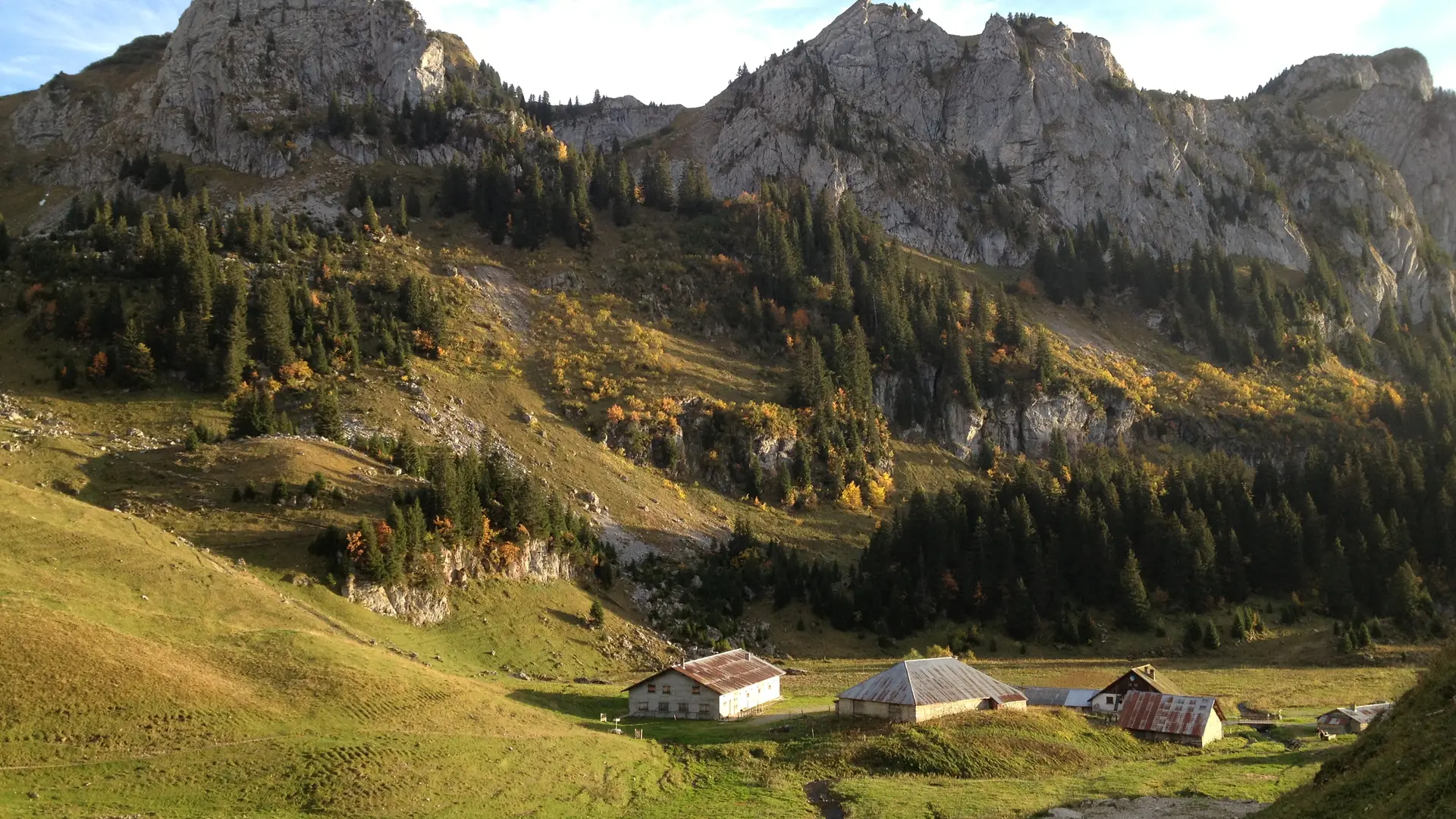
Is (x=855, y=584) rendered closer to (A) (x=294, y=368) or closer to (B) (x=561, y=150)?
(A) (x=294, y=368)

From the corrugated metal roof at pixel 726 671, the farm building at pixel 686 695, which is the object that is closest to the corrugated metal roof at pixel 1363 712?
the corrugated metal roof at pixel 726 671

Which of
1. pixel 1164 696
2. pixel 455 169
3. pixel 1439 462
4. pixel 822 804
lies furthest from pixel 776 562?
pixel 455 169

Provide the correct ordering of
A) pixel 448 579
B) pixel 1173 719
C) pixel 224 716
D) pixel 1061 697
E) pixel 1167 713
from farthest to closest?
pixel 448 579, pixel 1061 697, pixel 1167 713, pixel 1173 719, pixel 224 716

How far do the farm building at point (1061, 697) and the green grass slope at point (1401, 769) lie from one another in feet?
113

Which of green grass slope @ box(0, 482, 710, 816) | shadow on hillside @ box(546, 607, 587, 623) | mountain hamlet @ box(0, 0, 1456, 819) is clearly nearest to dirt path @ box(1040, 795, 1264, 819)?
mountain hamlet @ box(0, 0, 1456, 819)

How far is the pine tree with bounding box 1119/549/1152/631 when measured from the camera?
284ft

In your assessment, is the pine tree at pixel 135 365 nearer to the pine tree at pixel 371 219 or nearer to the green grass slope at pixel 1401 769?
the pine tree at pixel 371 219

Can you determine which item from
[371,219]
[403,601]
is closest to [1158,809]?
[403,601]

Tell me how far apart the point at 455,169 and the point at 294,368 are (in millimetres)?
67723

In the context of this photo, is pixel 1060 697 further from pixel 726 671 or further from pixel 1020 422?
pixel 1020 422

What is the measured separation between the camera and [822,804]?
3781 cm

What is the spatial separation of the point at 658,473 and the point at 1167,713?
60.7 metres

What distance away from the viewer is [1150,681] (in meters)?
57.3

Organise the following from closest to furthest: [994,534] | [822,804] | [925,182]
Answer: [822,804] < [994,534] < [925,182]
